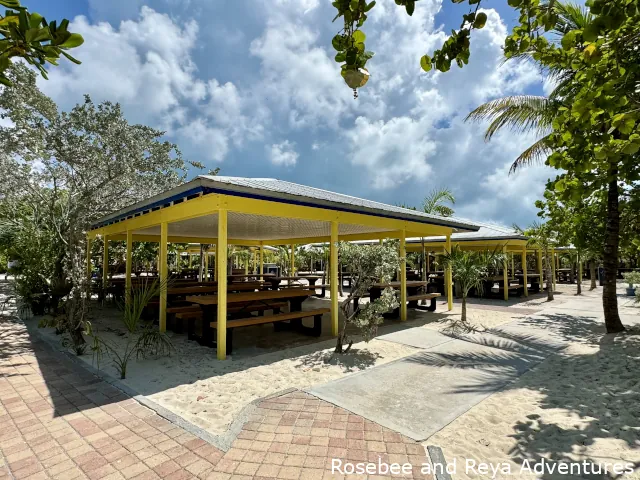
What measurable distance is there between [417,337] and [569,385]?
10.1ft

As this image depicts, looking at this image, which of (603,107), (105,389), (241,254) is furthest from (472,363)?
(241,254)

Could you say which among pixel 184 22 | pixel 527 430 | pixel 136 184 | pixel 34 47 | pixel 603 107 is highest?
pixel 184 22

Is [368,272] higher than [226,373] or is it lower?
higher

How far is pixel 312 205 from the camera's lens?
22.1 feet

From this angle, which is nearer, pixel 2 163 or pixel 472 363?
pixel 472 363

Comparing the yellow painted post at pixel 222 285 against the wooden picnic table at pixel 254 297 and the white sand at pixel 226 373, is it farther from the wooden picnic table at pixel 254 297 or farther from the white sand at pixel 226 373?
the wooden picnic table at pixel 254 297

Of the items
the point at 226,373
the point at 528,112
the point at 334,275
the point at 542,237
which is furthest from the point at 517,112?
the point at 226,373

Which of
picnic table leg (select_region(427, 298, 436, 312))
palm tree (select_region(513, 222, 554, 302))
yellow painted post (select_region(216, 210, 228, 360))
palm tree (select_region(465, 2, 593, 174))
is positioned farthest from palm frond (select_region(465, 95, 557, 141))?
yellow painted post (select_region(216, 210, 228, 360))

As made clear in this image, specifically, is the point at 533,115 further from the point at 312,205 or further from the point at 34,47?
the point at 34,47

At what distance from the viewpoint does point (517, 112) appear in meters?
9.88

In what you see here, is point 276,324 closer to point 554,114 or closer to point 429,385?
point 429,385

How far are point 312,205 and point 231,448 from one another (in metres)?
4.59

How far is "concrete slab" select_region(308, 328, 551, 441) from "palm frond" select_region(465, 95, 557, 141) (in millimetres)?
6878

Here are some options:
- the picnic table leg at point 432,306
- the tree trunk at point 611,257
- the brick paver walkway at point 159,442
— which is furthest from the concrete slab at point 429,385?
the picnic table leg at point 432,306
